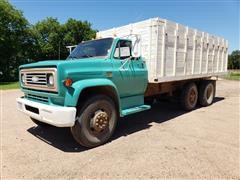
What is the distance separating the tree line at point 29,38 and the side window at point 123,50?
2507 centimetres

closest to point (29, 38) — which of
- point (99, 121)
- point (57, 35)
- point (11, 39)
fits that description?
point (11, 39)

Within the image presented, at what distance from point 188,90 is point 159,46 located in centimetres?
255

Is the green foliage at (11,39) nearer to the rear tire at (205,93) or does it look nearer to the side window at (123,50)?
the rear tire at (205,93)

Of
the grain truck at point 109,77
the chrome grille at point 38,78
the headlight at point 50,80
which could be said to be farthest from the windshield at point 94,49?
the headlight at point 50,80

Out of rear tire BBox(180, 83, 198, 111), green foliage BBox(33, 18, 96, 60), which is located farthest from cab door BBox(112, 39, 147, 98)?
green foliage BBox(33, 18, 96, 60)

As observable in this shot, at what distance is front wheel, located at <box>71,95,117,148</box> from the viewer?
408cm

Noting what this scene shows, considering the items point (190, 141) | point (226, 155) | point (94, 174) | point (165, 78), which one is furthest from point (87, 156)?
point (165, 78)

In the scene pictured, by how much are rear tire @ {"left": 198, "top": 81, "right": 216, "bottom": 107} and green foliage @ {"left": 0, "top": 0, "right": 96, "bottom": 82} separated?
2227 centimetres

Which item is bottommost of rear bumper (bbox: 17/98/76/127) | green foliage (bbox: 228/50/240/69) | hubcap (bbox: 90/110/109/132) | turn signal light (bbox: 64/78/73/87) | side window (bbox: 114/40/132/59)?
hubcap (bbox: 90/110/109/132)

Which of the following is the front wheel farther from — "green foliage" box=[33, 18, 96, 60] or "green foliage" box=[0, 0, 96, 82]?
"green foliage" box=[33, 18, 96, 60]

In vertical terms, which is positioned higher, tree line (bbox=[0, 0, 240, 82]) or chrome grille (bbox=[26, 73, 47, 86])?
tree line (bbox=[0, 0, 240, 82])

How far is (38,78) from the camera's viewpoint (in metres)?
4.21

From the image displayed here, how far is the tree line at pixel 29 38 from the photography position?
3147 cm

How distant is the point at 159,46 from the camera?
5.72 metres
